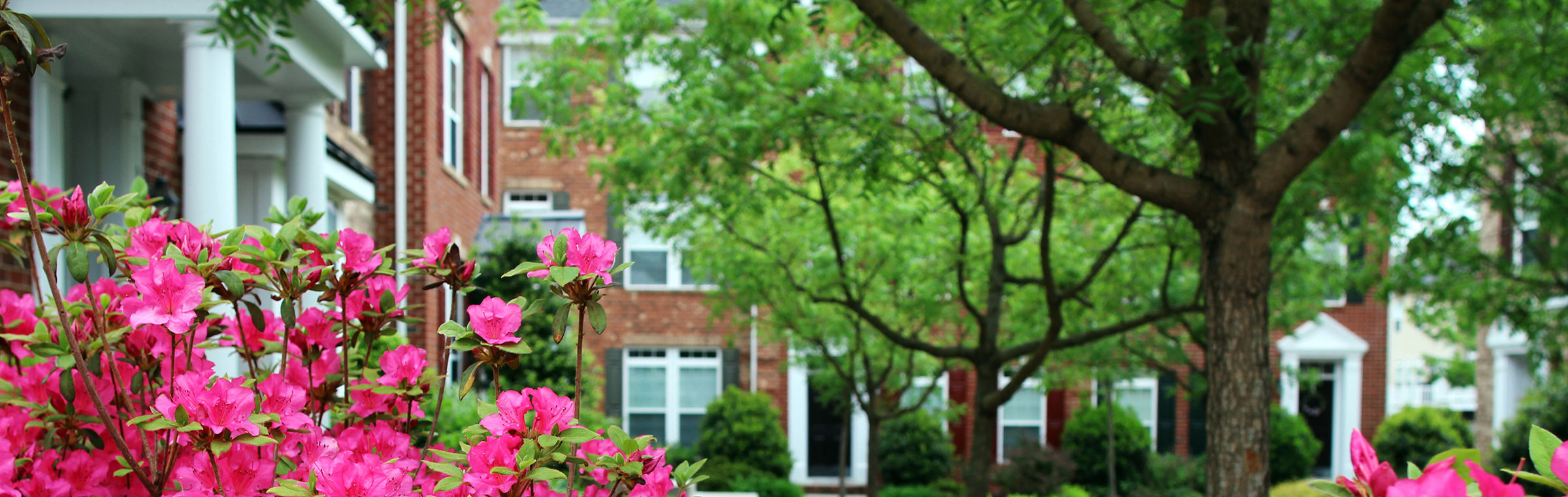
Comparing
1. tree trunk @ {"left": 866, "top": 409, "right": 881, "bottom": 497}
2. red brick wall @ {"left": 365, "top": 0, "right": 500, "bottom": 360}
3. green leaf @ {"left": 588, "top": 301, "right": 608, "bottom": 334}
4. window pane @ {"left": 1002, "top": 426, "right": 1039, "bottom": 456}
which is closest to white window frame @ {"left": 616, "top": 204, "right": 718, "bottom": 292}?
red brick wall @ {"left": 365, "top": 0, "right": 500, "bottom": 360}

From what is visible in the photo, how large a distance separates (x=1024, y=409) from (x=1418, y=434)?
6.34 metres

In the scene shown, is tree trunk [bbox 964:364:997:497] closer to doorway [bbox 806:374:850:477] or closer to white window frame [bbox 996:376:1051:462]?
doorway [bbox 806:374:850:477]

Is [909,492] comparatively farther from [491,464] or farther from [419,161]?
[491,464]

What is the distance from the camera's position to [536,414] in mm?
1681

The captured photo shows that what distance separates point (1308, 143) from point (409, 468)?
4124 mm

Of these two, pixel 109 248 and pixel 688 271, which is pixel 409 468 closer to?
pixel 109 248

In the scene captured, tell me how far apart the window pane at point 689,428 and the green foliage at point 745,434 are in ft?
5.19

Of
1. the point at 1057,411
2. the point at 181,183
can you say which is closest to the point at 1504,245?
the point at 1057,411

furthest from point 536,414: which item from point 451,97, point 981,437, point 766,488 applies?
point 766,488

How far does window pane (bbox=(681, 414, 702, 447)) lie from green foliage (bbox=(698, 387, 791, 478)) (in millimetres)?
1582

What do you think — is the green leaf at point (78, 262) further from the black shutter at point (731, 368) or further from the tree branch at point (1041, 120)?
the black shutter at point (731, 368)

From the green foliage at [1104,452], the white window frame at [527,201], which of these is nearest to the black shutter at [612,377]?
→ the white window frame at [527,201]

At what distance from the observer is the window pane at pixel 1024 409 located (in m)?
19.2

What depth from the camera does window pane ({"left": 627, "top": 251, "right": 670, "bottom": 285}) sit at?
61.1 ft
